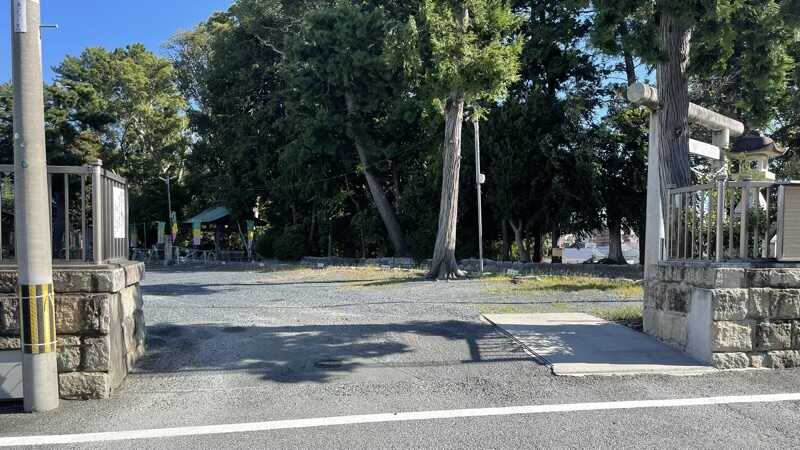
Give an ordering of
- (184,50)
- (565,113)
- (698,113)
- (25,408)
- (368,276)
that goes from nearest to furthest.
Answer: (25,408) → (698,113) → (368,276) → (565,113) → (184,50)

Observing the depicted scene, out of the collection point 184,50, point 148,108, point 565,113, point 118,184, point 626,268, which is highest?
point 184,50

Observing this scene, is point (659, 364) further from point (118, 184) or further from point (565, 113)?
point (565, 113)

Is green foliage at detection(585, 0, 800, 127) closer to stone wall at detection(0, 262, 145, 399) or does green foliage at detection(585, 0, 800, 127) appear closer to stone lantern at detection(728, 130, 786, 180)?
stone lantern at detection(728, 130, 786, 180)


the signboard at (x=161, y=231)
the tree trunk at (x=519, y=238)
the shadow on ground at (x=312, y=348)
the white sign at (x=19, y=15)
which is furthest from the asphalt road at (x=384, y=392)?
the signboard at (x=161, y=231)

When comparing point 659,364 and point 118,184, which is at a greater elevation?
point 118,184

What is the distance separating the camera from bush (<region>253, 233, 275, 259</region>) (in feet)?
110

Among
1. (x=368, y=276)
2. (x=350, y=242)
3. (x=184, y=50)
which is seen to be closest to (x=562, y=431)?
(x=368, y=276)

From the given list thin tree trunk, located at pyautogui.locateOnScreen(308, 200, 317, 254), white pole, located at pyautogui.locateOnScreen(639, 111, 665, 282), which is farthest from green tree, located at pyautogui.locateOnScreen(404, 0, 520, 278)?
thin tree trunk, located at pyautogui.locateOnScreen(308, 200, 317, 254)

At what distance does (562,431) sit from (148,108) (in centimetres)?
4171

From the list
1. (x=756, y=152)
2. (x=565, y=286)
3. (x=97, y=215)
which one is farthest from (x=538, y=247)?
(x=97, y=215)

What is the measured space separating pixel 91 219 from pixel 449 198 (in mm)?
13353

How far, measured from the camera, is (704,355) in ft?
22.3

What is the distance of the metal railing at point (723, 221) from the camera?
6.87 metres

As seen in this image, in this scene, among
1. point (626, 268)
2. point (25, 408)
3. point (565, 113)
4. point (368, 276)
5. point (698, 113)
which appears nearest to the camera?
point (25, 408)
